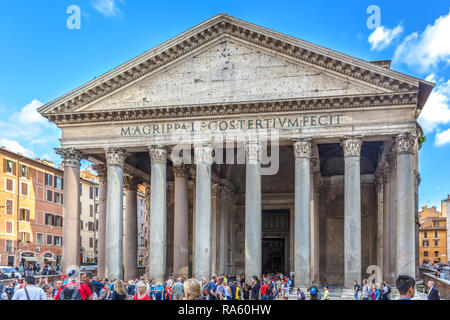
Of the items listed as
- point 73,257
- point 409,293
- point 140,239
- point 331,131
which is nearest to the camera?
point 409,293

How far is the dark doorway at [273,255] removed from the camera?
1264 inches

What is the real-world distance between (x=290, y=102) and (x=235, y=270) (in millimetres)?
14439

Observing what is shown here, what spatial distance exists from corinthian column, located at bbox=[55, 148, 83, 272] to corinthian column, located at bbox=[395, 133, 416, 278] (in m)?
14.0

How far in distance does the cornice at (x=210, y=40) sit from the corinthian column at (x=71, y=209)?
86.8 inches

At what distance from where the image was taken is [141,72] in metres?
23.2

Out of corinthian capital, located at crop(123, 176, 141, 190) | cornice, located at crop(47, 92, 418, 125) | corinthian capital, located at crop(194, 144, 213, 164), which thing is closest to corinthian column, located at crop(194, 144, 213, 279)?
corinthian capital, located at crop(194, 144, 213, 164)

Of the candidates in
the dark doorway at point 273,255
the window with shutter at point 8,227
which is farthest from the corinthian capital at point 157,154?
the window with shutter at point 8,227

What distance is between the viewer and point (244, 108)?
21.9m

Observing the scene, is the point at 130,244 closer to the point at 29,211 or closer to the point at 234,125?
the point at 234,125

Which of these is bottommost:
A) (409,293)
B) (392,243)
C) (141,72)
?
(392,243)

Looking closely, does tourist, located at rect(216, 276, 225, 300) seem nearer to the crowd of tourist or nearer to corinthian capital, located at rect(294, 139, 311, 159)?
the crowd of tourist
